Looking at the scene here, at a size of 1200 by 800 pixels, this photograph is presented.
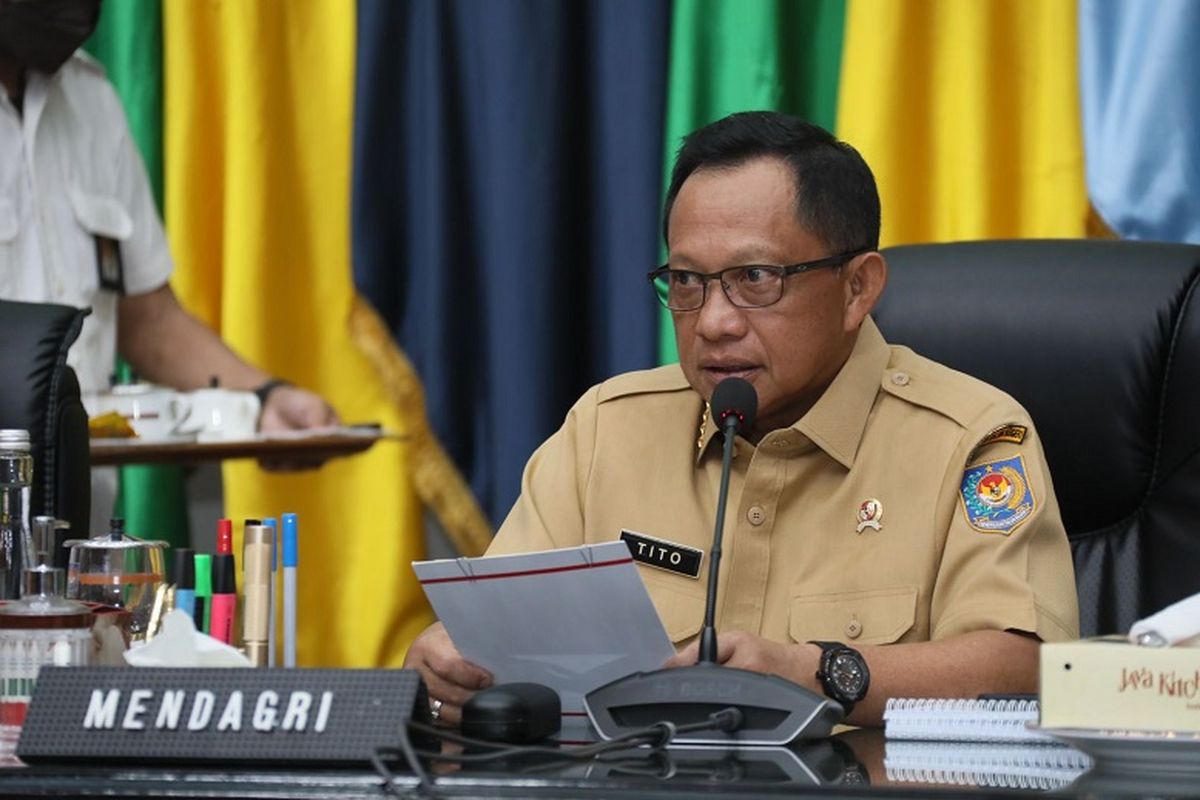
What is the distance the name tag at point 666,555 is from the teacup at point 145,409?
128cm

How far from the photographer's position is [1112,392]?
2.04 meters

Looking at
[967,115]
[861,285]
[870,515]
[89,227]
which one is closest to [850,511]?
[870,515]

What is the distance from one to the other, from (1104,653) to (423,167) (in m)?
2.20

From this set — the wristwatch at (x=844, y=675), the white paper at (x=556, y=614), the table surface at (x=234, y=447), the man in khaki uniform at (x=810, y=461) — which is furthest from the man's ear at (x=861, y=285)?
the table surface at (x=234, y=447)

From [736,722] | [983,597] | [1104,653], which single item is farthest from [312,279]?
[1104,653]

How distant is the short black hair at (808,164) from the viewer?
78.2 inches

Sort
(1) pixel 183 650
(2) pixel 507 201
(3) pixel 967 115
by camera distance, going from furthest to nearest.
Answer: (2) pixel 507 201, (3) pixel 967 115, (1) pixel 183 650

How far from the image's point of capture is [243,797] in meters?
1.17

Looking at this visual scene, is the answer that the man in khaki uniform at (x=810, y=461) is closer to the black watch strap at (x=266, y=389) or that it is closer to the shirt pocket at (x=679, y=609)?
the shirt pocket at (x=679, y=609)

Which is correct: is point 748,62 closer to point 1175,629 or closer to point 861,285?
point 861,285

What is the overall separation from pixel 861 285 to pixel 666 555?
38 cm

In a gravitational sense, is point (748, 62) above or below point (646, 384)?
above

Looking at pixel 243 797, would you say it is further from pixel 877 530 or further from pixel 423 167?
pixel 423 167

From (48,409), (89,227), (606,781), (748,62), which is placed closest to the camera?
(606,781)
